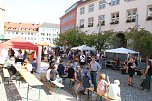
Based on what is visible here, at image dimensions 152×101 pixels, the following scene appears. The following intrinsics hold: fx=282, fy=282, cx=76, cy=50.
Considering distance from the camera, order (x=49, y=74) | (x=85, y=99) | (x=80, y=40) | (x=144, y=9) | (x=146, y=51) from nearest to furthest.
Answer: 1. (x=85, y=99)
2. (x=49, y=74)
3. (x=146, y=51)
4. (x=144, y=9)
5. (x=80, y=40)

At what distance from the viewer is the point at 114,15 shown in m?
36.9

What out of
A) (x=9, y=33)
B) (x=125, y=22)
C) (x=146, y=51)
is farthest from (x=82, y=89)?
(x=9, y=33)

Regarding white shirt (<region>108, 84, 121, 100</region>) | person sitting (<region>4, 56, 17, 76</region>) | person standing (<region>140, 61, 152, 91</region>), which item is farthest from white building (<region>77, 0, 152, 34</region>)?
white shirt (<region>108, 84, 121, 100</region>)

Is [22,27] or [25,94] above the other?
[22,27]

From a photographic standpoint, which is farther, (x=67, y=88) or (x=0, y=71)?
(x=0, y=71)

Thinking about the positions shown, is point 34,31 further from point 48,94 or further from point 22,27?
point 48,94

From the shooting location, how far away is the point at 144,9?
30391 mm

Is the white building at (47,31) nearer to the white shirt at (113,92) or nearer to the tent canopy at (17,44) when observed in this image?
the tent canopy at (17,44)

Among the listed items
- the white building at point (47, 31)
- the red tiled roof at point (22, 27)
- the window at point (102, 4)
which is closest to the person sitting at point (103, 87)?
the window at point (102, 4)

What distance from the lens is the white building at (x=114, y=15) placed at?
30391 millimetres

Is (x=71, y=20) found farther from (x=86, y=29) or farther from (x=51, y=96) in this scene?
(x=51, y=96)

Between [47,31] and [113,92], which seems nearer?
[113,92]

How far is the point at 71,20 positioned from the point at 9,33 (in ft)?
244

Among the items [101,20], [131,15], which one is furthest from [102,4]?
[131,15]
